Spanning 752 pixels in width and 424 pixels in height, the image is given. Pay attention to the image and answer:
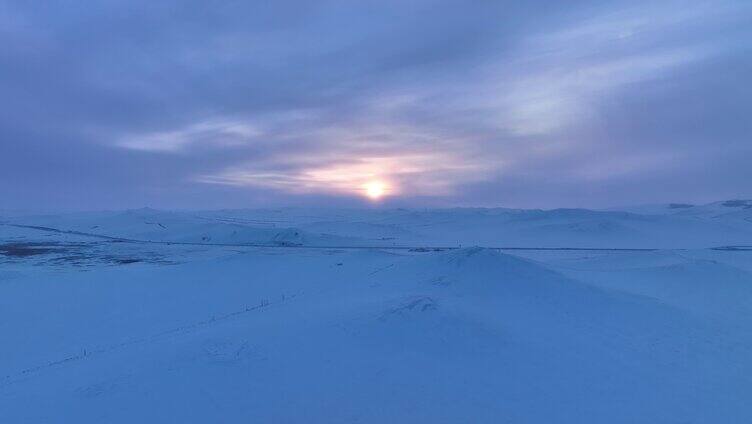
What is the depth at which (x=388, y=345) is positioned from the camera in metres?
16.2

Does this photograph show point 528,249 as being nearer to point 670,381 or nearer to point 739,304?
point 739,304

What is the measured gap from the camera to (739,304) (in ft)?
83.9

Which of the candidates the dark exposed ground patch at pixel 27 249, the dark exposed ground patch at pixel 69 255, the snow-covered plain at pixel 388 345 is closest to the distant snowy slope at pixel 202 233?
the dark exposed ground patch at pixel 69 255

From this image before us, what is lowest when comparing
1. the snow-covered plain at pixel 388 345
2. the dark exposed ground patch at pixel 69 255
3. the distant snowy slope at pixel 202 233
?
the snow-covered plain at pixel 388 345

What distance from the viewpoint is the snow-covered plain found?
12.8m

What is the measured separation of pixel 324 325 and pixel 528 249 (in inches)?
1728

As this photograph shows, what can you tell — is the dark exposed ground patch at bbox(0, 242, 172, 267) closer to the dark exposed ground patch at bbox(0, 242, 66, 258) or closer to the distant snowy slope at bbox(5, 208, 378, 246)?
the dark exposed ground patch at bbox(0, 242, 66, 258)

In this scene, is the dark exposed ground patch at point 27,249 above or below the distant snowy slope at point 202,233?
below

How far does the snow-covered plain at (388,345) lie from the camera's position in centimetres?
1284

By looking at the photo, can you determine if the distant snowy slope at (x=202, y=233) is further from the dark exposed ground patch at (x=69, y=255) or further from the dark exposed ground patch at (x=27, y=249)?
the dark exposed ground patch at (x=27, y=249)

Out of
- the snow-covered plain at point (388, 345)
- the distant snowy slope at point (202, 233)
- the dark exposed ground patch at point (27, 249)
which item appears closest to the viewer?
the snow-covered plain at point (388, 345)

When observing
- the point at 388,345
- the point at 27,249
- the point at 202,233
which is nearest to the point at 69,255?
the point at 27,249

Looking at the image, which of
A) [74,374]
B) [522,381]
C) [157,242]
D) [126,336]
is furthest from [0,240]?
[522,381]

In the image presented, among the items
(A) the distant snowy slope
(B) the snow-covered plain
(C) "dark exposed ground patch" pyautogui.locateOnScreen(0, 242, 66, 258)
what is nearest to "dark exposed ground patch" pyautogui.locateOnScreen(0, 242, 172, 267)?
(C) "dark exposed ground patch" pyautogui.locateOnScreen(0, 242, 66, 258)
